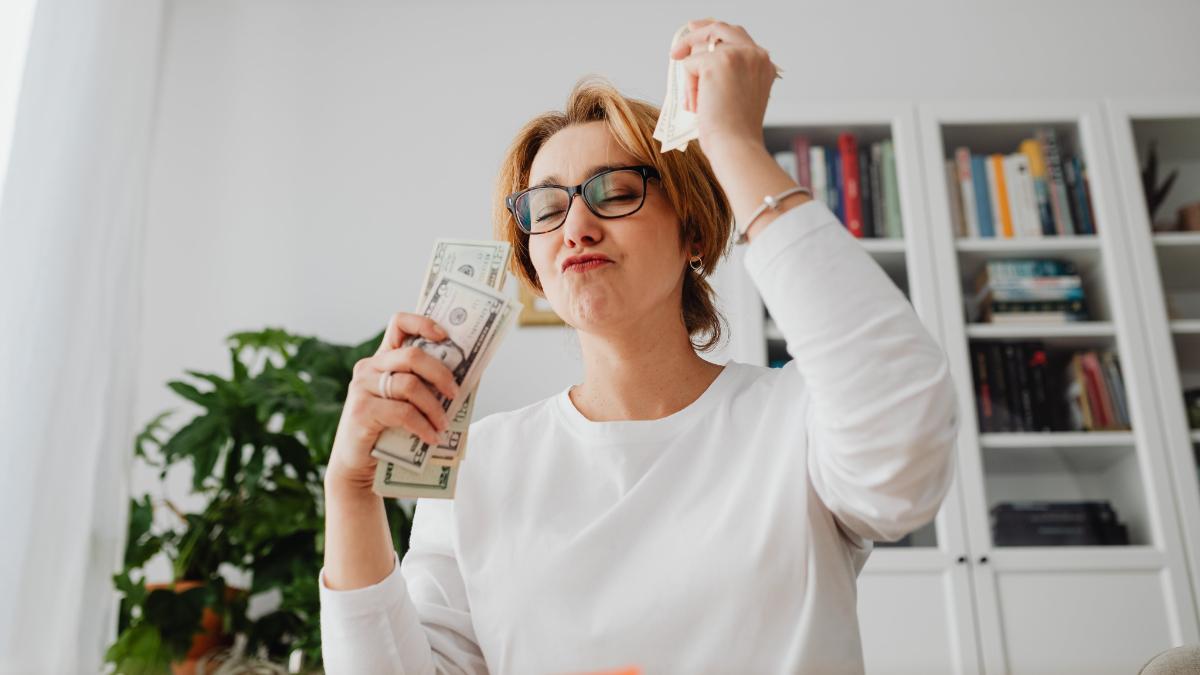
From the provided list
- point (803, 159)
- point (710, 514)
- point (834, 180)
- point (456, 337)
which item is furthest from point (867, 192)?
point (456, 337)

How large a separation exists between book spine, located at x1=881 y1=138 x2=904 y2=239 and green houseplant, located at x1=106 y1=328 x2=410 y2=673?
5.25 feet

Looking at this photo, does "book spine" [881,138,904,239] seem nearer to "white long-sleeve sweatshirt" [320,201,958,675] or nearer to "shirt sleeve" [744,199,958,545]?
"white long-sleeve sweatshirt" [320,201,958,675]

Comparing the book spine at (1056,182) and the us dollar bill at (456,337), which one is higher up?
the book spine at (1056,182)

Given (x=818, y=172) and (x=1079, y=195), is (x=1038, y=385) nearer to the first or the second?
(x=1079, y=195)

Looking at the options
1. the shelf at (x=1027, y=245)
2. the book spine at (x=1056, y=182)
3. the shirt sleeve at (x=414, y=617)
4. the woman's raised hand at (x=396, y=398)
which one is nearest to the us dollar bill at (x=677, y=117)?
the woman's raised hand at (x=396, y=398)

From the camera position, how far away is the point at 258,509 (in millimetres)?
2432

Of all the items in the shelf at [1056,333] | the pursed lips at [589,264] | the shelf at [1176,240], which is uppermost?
the shelf at [1176,240]

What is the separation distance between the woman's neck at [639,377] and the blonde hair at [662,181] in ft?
0.53

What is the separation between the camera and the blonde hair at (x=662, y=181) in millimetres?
1190

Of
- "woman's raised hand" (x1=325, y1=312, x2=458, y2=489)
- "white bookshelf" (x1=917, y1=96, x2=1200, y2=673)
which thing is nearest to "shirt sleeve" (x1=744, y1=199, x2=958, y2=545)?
"woman's raised hand" (x1=325, y1=312, x2=458, y2=489)

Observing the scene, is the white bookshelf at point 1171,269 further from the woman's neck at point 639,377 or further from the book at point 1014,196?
the woman's neck at point 639,377

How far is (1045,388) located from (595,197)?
1963 mm

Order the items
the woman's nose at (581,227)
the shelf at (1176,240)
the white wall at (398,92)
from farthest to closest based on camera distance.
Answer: the white wall at (398,92) < the shelf at (1176,240) < the woman's nose at (581,227)

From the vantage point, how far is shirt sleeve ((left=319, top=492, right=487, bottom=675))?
0.90 m
